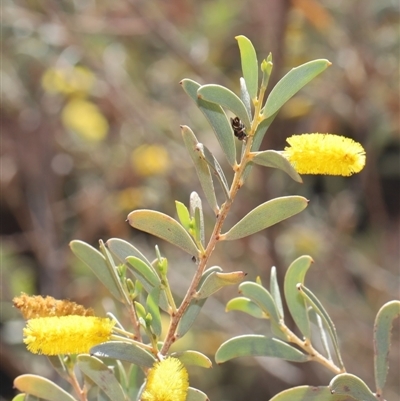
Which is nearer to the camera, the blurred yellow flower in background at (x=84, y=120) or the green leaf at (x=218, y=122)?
the green leaf at (x=218, y=122)

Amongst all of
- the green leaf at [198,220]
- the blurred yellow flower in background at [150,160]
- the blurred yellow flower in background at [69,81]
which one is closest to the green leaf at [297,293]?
the green leaf at [198,220]

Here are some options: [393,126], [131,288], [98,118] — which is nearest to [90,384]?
[131,288]

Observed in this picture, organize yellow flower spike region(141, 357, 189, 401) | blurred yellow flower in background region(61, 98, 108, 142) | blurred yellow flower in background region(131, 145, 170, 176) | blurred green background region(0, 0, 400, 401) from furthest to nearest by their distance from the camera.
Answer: blurred yellow flower in background region(61, 98, 108, 142)
blurred yellow flower in background region(131, 145, 170, 176)
blurred green background region(0, 0, 400, 401)
yellow flower spike region(141, 357, 189, 401)

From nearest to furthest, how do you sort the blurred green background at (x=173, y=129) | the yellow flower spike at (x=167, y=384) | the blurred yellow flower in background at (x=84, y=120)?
the yellow flower spike at (x=167, y=384) → the blurred green background at (x=173, y=129) → the blurred yellow flower in background at (x=84, y=120)

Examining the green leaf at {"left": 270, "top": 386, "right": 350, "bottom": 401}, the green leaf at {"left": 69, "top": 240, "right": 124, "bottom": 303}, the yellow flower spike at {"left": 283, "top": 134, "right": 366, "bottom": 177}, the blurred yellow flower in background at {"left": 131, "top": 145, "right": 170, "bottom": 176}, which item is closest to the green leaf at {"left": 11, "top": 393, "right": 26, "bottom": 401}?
the green leaf at {"left": 69, "top": 240, "right": 124, "bottom": 303}

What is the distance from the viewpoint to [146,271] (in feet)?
1.85

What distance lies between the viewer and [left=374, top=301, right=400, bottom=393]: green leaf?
61 centimetres

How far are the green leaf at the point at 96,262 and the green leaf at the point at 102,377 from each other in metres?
0.06

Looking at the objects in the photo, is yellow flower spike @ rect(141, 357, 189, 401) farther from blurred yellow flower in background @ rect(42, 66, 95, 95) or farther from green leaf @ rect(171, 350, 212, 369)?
blurred yellow flower in background @ rect(42, 66, 95, 95)

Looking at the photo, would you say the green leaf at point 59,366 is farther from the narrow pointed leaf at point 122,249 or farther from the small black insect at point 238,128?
the small black insect at point 238,128

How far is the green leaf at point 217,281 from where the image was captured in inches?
20.6

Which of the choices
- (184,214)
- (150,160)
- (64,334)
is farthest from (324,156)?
(150,160)

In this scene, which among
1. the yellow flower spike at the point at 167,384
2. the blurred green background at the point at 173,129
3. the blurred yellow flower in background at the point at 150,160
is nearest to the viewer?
the yellow flower spike at the point at 167,384

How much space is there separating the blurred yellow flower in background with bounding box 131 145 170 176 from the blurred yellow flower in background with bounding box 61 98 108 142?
0.20m
